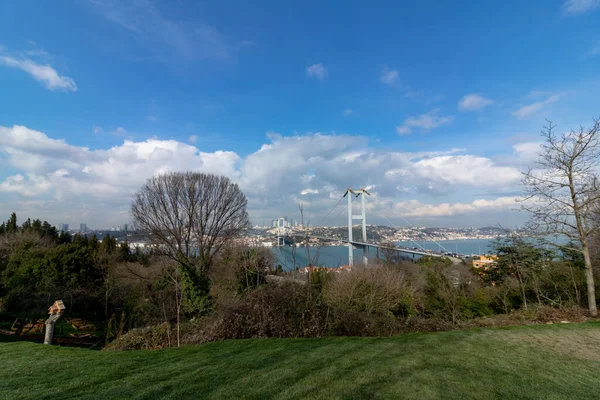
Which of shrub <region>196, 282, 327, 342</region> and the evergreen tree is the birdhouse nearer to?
shrub <region>196, 282, 327, 342</region>

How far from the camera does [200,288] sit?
12203mm

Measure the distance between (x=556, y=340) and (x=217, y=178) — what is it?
15.8 m

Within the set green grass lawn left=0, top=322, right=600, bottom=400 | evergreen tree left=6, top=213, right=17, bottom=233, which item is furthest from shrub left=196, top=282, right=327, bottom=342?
evergreen tree left=6, top=213, right=17, bottom=233

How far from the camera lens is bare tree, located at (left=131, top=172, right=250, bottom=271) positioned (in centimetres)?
1589

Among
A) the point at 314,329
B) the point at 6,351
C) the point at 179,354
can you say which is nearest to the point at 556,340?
the point at 314,329

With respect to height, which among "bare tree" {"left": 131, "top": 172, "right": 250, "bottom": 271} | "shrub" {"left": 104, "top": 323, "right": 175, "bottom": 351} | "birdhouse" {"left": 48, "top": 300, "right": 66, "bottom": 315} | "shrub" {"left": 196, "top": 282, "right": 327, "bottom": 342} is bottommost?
"shrub" {"left": 104, "top": 323, "right": 175, "bottom": 351}

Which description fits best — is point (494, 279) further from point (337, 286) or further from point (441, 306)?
point (337, 286)

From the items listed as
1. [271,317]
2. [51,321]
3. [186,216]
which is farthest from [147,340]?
[186,216]

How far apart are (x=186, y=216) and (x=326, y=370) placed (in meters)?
14.2

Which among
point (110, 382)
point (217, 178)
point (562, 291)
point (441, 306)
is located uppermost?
point (217, 178)

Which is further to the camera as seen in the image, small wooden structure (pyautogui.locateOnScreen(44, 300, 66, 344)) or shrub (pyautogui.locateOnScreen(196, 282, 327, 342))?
shrub (pyautogui.locateOnScreen(196, 282, 327, 342))

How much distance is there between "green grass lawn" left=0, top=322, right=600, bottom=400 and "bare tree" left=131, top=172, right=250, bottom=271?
1068cm

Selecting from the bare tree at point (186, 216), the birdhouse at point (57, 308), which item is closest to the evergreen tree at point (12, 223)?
the bare tree at point (186, 216)

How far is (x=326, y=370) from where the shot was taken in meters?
3.67
